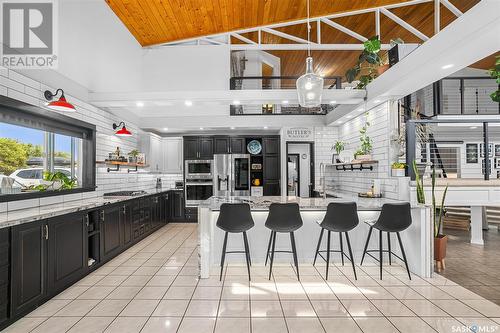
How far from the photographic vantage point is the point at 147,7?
5102 millimetres

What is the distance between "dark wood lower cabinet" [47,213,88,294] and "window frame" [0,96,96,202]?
602 millimetres

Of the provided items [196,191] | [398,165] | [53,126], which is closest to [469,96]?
[398,165]

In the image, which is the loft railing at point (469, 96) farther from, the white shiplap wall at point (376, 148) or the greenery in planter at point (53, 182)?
the greenery in planter at point (53, 182)

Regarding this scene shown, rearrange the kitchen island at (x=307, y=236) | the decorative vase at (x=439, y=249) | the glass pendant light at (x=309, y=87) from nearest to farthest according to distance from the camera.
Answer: the glass pendant light at (x=309, y=87), the kitchen island at (x=307, y=236), the decorative vase at (x=439, y=249)

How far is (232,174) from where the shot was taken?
7.73 m

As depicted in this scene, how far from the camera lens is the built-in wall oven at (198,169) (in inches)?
308

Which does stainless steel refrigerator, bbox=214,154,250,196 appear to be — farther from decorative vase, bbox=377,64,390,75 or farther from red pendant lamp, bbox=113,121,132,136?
decorative vase, bbox=377,64,390,75

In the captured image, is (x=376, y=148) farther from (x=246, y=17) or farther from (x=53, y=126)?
(x=53, y=126)

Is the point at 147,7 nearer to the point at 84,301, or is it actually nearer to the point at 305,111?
the point at 305,111

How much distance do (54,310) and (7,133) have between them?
211 centimetres

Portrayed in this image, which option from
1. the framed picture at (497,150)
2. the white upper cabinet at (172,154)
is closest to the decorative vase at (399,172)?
the white upper cabinet at (172,154)

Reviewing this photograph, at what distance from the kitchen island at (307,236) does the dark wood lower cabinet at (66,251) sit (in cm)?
150

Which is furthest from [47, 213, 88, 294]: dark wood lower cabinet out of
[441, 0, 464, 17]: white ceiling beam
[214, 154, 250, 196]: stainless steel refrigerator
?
[441, 0, 464, 17]: white ceiling beam

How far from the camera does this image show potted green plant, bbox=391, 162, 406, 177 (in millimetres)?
4188
